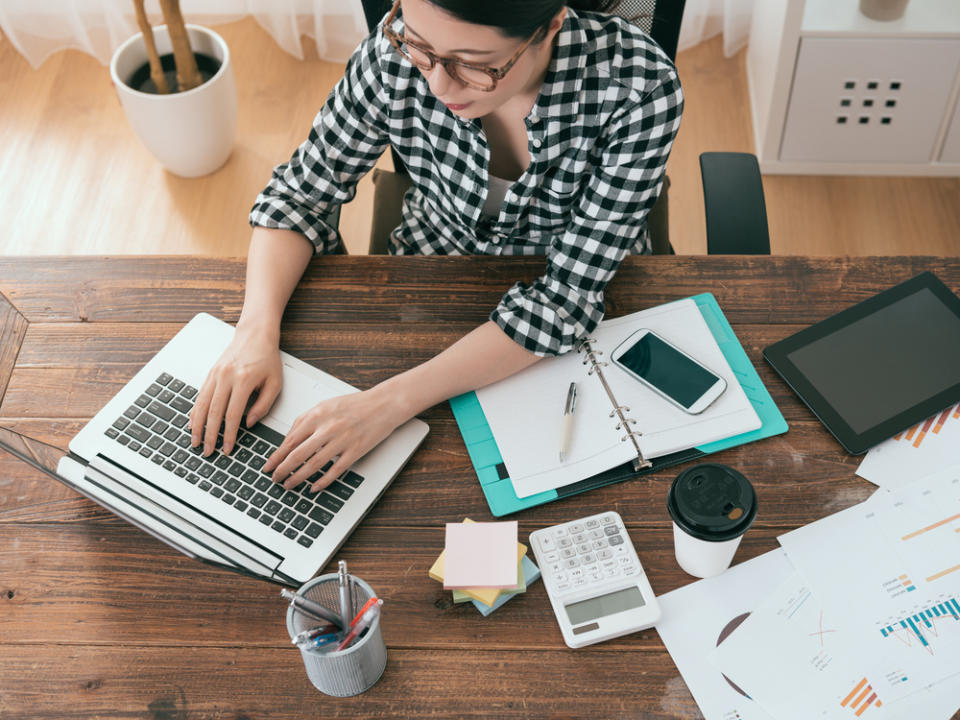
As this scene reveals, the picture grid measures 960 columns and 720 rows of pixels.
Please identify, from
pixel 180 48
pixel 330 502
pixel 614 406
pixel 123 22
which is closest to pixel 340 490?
pixel 330 502

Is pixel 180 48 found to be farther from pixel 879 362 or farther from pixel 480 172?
pixel 879 362

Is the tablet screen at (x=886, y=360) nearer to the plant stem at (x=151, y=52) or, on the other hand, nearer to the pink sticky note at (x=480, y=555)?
the pink sticky note at (x=480, y=555)

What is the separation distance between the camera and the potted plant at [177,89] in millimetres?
2209

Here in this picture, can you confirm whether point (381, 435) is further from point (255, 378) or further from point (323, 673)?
point (323, 673)

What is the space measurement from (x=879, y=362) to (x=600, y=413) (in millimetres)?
359

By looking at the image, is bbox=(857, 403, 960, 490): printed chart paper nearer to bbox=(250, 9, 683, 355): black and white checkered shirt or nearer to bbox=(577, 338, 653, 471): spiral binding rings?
bbox=(577, 338, 653, 471): spiral binding rings

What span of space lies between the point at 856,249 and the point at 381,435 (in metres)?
1.67

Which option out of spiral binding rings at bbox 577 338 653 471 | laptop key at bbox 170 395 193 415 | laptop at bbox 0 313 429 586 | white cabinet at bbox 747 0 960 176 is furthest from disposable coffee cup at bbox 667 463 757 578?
white cabinet at bbox 747 0 960 176

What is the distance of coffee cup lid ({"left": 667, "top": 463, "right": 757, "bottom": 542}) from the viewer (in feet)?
2.96

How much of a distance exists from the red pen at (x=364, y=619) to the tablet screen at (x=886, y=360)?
61cm

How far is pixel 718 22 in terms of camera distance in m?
2.73

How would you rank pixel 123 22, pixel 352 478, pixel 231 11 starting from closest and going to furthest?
pixel 352 478 → pixel 123 22 → pixel 231 11

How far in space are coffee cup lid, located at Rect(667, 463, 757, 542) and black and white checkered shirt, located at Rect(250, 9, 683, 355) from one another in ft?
0.94

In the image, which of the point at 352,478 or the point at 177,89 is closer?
the point at 352,478
